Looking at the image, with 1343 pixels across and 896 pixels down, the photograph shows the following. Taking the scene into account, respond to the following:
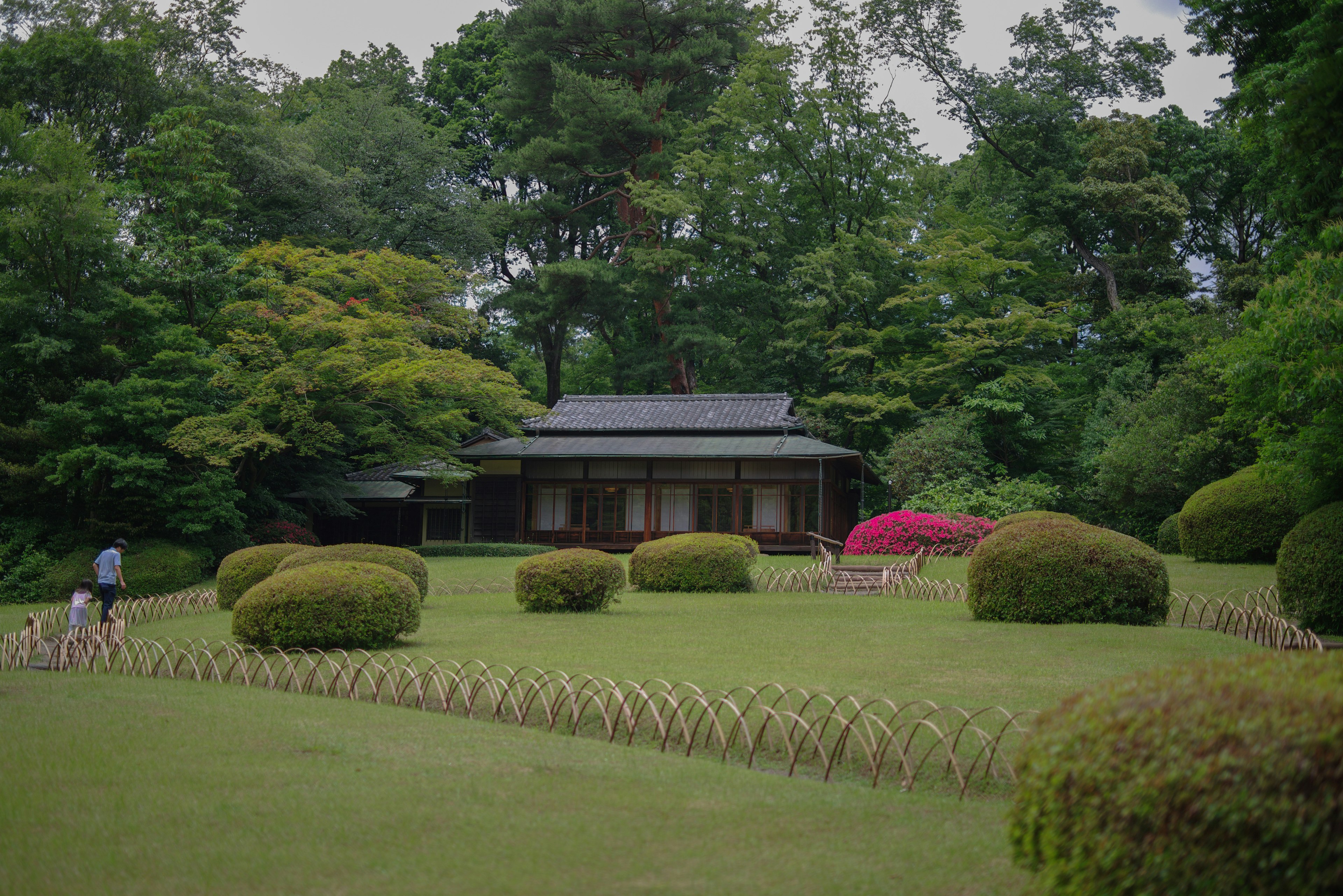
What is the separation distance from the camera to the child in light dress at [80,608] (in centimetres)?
1290

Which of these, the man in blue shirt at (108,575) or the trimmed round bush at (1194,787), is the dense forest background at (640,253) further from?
the trimmed round bush at (1194,787)

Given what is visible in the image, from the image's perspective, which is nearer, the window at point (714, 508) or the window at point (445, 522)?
the window at point (714, 508)

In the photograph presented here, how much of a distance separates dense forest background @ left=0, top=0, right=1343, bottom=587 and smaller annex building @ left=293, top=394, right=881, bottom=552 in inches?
79.2

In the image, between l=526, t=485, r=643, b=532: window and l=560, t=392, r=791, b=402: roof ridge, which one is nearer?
l=526, t=485, r=643, b=532: window

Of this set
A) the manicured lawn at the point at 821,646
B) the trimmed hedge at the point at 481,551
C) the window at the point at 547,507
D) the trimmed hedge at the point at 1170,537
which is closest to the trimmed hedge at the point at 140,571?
the manicured lawn at the point at 821,646

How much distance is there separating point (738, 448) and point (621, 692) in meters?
21.6

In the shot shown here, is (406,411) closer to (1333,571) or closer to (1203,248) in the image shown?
(1333,571)

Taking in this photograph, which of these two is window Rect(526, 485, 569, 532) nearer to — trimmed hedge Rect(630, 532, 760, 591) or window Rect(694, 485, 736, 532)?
window Rect(694, 485, 736, 532)

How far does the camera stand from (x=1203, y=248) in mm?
35281

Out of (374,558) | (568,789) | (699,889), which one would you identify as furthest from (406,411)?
(699,889)

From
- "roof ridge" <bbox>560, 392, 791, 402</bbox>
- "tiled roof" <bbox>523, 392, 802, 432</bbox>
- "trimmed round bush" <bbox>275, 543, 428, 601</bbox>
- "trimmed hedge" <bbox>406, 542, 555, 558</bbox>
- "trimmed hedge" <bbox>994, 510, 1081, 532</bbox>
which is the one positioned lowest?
"trimmed hedge" <bbox>406, 542, 555, 558</bbox>

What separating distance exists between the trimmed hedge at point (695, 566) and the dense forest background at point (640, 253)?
8767 mm

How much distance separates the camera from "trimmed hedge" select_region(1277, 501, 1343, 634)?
12.0 metres

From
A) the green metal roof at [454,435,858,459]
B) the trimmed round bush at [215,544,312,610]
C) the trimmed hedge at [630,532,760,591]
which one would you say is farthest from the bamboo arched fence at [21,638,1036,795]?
the green metal roof at [454,435,858,459]
